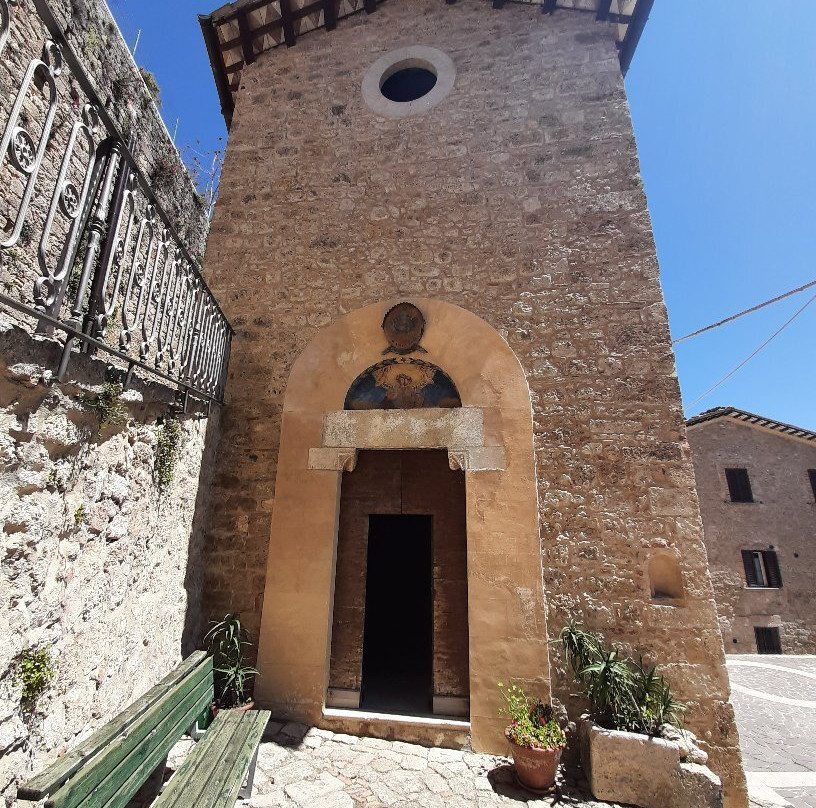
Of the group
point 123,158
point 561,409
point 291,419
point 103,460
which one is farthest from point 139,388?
point 561,409

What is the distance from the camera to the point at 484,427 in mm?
4352

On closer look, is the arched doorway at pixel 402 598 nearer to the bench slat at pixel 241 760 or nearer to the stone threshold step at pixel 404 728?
the stone threshold step at pixel 404 728

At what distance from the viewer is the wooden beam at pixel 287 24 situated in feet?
21.0

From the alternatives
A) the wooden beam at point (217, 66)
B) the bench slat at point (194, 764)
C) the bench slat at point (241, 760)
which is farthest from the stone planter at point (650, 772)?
the wooden beam at point (217, 66)

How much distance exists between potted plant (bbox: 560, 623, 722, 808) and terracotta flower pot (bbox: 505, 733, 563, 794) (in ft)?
0.96

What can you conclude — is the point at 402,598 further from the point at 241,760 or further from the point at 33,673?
the point at 33,673

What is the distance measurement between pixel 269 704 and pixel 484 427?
3.10 meters

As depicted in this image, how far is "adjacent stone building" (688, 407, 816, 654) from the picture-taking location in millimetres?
13508

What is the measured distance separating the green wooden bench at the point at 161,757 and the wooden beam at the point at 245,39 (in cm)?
780

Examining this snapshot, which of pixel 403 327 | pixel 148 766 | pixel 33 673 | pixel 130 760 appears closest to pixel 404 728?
pixel 148 766

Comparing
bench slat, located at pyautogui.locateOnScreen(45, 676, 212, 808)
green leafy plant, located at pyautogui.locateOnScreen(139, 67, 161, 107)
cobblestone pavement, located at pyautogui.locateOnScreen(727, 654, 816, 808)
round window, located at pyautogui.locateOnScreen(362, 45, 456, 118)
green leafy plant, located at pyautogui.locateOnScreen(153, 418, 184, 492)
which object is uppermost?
round window, located at pyautogui.locateOnScreen(362, 45, 456, 118)

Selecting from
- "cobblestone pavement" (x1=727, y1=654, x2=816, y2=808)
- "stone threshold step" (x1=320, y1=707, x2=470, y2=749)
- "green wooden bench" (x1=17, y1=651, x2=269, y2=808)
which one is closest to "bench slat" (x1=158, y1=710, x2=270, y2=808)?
"green wooden bench" (x1=17, y1=651, x2=269, y2=808)

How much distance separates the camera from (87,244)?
250 cm

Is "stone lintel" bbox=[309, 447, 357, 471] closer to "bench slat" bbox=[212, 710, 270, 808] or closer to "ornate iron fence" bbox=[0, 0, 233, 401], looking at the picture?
"ornate iron fence" bbox=[0, 0, 233, 401]
